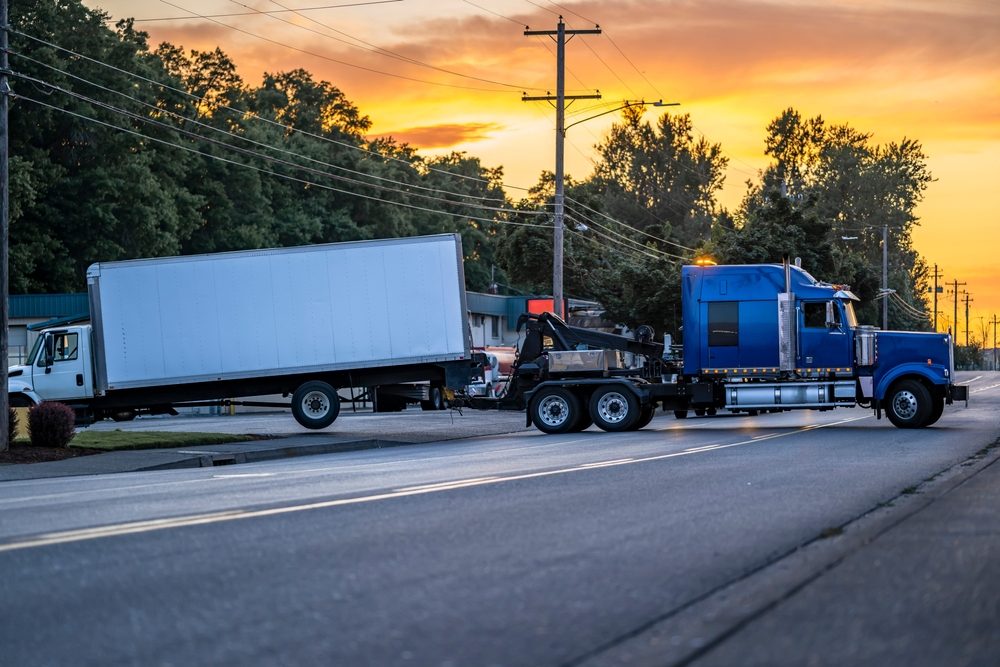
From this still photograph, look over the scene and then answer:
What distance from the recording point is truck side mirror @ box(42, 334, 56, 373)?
3105 centimetres

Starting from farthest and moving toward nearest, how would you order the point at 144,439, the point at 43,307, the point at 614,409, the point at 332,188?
1. the point at 332,188
2. the point at 43,307
3. the point at 614,409
4. the point at 144,439

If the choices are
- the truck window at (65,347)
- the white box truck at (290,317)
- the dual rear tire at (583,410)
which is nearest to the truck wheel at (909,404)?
the dual rear tire at (583,410)

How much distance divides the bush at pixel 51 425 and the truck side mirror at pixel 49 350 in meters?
8.14

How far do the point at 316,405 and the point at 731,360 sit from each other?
8.91m

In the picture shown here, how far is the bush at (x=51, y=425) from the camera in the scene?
22969 mm

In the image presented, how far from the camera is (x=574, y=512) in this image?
37.2ft

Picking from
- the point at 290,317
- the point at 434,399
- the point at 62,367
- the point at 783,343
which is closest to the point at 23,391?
the point at 62,367

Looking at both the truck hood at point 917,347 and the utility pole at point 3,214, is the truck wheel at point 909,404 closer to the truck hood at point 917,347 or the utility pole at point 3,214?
the truck hood at point 917,347

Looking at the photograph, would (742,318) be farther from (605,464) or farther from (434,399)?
(605,464)

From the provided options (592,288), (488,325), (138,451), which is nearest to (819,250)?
(592,288)

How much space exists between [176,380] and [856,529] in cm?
2182

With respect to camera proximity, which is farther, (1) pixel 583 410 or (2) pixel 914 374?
(1) pixel 583 410

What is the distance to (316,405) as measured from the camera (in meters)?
29.7

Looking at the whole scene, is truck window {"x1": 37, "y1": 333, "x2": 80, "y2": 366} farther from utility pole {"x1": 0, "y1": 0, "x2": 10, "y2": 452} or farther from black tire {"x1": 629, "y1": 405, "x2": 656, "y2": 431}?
black tire {"x1": 629, "y1": 405, "x2": 656, "y2": 431}
